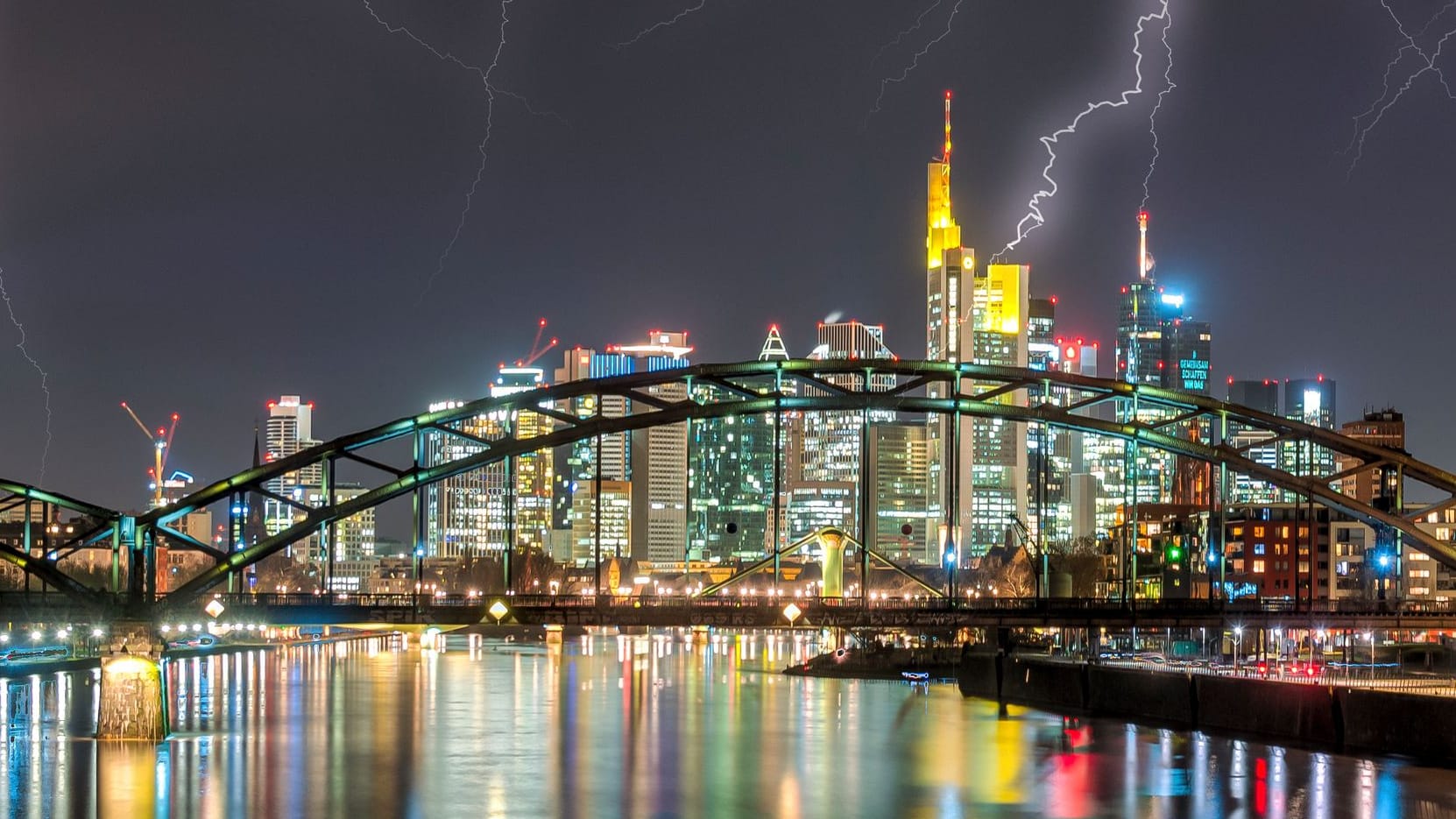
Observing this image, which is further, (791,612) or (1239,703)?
(1239,703)

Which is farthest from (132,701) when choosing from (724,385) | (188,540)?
(724,385)

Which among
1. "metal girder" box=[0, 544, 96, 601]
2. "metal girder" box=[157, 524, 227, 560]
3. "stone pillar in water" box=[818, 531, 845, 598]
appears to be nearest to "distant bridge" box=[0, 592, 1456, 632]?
"metal girder" box=[0, 544, 96, 601]

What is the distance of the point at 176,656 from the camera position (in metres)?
172

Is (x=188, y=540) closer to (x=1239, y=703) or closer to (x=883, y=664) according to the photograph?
(x=1239, y=703)

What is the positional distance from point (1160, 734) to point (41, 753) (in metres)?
48.1

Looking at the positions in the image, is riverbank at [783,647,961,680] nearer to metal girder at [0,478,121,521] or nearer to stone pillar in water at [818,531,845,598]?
stone pillar in water at [818,531,845,598]

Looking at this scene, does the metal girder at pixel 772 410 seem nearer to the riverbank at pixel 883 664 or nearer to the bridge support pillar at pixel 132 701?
the bridge support pillar at pixel 132 701

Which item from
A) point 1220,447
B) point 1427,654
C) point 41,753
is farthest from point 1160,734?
→ point 1427,654

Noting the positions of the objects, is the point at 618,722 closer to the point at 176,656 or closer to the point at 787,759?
the point at 787,759

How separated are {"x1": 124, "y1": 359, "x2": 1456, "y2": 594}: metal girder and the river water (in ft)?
34.4

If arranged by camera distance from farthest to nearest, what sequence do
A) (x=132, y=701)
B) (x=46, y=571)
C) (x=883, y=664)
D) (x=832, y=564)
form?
(x=832, y=564), (x=883, y=664), (x=46, y=571), (x=132, y=701)

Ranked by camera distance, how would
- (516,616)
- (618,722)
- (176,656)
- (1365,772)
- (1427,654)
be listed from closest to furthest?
(1365,772) < (516,616) < (618,722) < (1427,654) < (176,656)

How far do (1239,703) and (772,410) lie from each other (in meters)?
24.6

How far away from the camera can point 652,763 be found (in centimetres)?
8006
